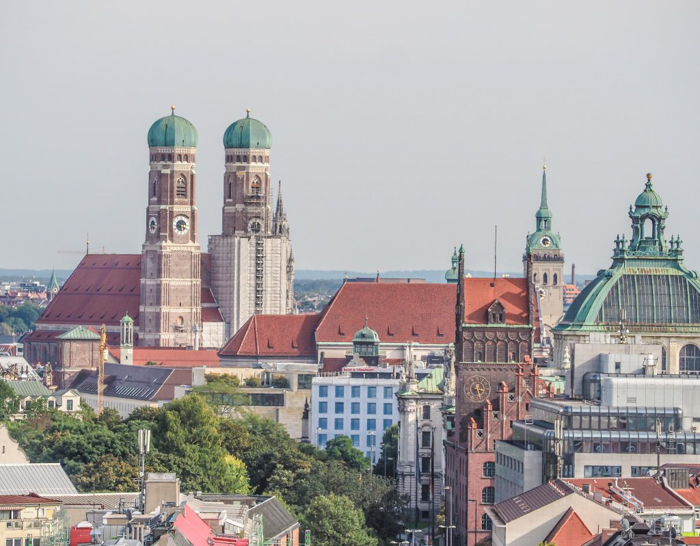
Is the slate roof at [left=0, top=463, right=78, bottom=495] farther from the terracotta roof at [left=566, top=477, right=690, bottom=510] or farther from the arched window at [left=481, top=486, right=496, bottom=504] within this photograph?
the terracotta roof at [left=566, top=477, right=690, bottom=510]

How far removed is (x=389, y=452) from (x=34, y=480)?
6969 centimetres

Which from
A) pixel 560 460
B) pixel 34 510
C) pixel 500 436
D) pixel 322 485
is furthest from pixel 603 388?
pixel 34 510

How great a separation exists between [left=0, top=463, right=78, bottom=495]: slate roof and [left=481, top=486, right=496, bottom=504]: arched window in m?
20.4

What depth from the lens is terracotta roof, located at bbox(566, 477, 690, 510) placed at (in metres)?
94.0

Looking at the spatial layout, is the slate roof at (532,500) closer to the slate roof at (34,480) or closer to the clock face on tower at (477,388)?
the slate roof at (34,480)

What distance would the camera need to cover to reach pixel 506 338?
14350cm

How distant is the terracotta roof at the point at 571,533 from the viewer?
89.5m

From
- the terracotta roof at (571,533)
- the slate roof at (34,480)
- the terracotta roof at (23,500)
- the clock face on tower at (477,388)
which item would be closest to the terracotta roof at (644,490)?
the terracotta roof at (571,533)

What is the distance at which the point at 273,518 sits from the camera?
10925 centimetres

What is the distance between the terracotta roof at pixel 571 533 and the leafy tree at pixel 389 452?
84605 mm

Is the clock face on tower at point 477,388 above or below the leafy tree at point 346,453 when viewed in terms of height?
above

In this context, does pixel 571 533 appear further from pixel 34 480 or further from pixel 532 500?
pixel 34 480

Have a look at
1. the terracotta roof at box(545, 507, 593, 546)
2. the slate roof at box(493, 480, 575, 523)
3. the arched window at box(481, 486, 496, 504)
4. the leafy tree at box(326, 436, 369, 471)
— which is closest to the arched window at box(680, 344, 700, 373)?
the leafy tree at box(326, 436, 369, 471)

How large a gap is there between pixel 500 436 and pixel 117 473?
18850 mm
